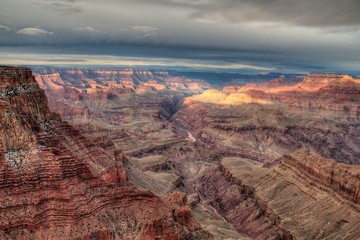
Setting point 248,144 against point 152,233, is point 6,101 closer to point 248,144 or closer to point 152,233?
point 152,233

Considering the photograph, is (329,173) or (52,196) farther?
(329,173)

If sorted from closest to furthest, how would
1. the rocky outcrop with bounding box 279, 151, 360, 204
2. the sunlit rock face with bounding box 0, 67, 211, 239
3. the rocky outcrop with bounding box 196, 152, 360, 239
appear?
1. the sunlit rock face with bounding box 0, 67, 211, 239
2. the rocky outcrop with bounding box 196, 152, 360, 239
3. the rocky outcrop with bounding box 279, 151, 360, 204

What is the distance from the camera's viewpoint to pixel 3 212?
46.5 metres

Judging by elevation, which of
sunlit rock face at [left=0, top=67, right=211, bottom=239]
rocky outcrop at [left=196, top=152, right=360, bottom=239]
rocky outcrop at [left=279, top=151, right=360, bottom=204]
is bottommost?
rocky outcrop at [left=196, top=152, right=360, bottom=239]

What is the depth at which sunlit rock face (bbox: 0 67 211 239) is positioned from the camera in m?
47.4

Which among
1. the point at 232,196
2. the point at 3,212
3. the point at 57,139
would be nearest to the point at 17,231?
the point at 3,212

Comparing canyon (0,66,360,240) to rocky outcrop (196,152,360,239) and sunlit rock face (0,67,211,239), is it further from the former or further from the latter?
rocky outcrop (196,152,360,239)

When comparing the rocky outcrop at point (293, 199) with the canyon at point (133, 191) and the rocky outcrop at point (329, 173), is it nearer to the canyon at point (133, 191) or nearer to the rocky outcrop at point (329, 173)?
the rocky outcrop at point (329, 173)

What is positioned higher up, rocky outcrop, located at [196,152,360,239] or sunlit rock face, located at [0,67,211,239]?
sunlit rock face, located at [0,67,211,239]

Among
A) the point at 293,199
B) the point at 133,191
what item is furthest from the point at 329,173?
the point at 133,191

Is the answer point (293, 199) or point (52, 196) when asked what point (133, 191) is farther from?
point (293, 199)

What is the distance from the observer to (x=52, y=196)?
49781 mm

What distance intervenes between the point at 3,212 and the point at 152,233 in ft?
68.0

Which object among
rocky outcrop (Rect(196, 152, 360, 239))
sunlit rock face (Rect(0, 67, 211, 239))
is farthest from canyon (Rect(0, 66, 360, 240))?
rocky outcrop (Rect(196, 152, 360, 239))
